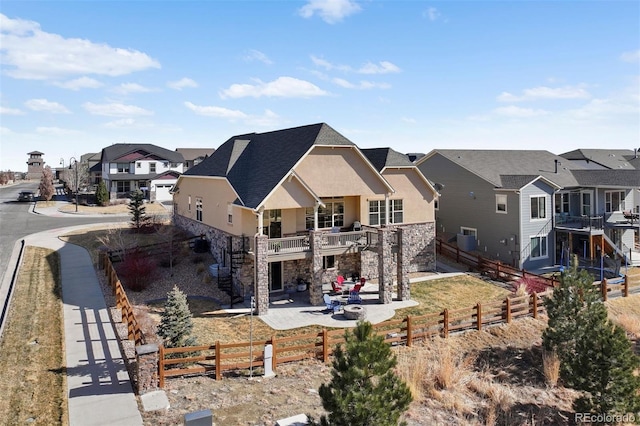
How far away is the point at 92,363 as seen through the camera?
578 inches

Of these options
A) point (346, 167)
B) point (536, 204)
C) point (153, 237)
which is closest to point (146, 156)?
point (153, 237)

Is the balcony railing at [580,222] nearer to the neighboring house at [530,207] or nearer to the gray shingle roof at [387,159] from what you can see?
the neighboring house at [530,207]

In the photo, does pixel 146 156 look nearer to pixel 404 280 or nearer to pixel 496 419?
pixel 404 280

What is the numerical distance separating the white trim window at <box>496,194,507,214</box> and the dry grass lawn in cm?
2773

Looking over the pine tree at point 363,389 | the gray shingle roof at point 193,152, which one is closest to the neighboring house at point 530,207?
the pine tree at point 363,389

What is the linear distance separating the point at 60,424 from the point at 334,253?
15235 mm

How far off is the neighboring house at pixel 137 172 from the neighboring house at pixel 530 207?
41.1 m

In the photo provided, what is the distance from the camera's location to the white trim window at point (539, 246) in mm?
31966

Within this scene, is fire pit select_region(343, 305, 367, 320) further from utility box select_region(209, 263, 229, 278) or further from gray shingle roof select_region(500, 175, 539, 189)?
gray shingle roof select_region(500, 175, 539, 189)

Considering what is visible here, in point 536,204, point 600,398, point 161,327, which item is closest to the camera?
point 600,398

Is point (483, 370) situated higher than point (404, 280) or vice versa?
point (404, 280)

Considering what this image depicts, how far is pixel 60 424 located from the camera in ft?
36.6

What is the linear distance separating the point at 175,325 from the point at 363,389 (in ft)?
27.8

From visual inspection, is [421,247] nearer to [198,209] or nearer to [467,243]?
[467,243]
